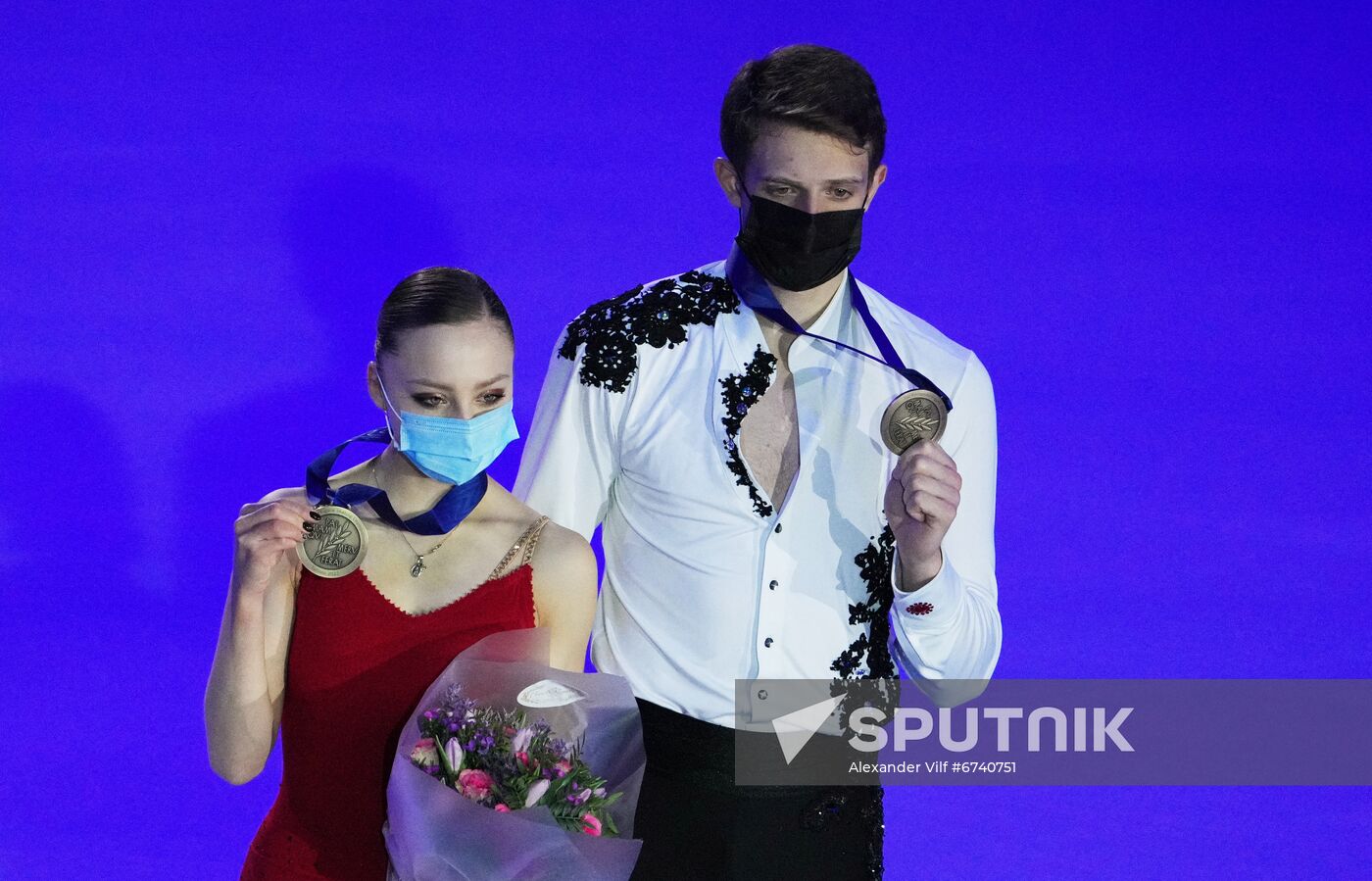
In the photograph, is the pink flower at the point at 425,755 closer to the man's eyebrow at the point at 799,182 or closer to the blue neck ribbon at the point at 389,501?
the blue neck ribbon at the point at 389,501

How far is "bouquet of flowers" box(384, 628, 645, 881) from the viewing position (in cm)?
200

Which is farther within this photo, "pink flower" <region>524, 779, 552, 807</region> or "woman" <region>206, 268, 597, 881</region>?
"woman" <region>206, 268, 597, 881</region>

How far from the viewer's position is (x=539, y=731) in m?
2.06

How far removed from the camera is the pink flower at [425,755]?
2078mm

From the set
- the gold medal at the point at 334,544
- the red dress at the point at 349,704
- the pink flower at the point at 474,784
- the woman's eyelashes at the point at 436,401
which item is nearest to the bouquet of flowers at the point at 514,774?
the pink flower at the point at 474,784

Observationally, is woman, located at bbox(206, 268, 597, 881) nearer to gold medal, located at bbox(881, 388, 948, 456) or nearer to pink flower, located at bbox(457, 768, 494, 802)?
pink flower, located at bbox(457, 768, 494, 802)

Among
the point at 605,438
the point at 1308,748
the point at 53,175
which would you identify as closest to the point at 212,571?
the point at 53,175

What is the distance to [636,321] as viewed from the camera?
272 centimetres

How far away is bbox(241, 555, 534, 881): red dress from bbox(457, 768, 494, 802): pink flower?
0.35 m

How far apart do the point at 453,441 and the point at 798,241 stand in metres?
0.67


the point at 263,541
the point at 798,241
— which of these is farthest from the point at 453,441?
the point at 798,241

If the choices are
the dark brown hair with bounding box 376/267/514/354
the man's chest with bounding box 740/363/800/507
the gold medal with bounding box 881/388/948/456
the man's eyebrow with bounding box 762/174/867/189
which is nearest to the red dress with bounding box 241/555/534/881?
the dark brown hair with bounding box 376/267/514/354

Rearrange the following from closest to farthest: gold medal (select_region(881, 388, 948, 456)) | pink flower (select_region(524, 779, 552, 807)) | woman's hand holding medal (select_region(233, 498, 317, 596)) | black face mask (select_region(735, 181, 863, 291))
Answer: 1. pink flower (select_region(524, 779, 552, 807))
2. woman's hand holding medal (select_region(233, 498, 317, 596))
3. gold medal (select_region(881, 388, 948, 456))
4. black face mask (select_region(735, 181, 863, 291))

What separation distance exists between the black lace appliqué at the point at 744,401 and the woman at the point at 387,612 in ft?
1.21
